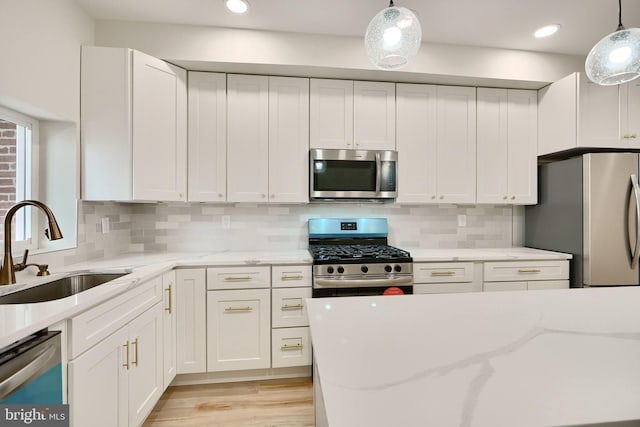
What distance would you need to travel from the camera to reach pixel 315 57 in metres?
2.32

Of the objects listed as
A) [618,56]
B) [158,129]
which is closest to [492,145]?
[618,56]

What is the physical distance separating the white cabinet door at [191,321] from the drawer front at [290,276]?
514 mm

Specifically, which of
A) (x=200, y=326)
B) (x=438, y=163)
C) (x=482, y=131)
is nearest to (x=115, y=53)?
(x=200, y=326)

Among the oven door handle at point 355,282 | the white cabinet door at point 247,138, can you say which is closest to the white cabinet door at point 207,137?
the white cabinet door at point 247,138

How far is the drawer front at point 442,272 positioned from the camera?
7.67ft

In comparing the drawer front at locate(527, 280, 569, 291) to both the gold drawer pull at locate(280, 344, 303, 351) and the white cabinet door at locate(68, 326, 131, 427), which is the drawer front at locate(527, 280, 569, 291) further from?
the white cabinet door at locate(68, 326, 131, 427)

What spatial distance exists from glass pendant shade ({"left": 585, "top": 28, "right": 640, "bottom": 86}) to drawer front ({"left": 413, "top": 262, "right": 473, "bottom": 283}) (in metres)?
1.48

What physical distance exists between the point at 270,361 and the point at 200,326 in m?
0.58

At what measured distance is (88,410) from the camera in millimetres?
1226

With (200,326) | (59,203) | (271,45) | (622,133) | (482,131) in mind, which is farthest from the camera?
(482,131)

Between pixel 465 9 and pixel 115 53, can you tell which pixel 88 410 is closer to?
pixel 115 53

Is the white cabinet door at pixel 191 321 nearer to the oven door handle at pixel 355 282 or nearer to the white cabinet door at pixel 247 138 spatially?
the white cabinet door at pixel 247 138

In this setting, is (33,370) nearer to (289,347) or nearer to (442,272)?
(289,347)

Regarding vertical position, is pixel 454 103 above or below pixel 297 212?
above
